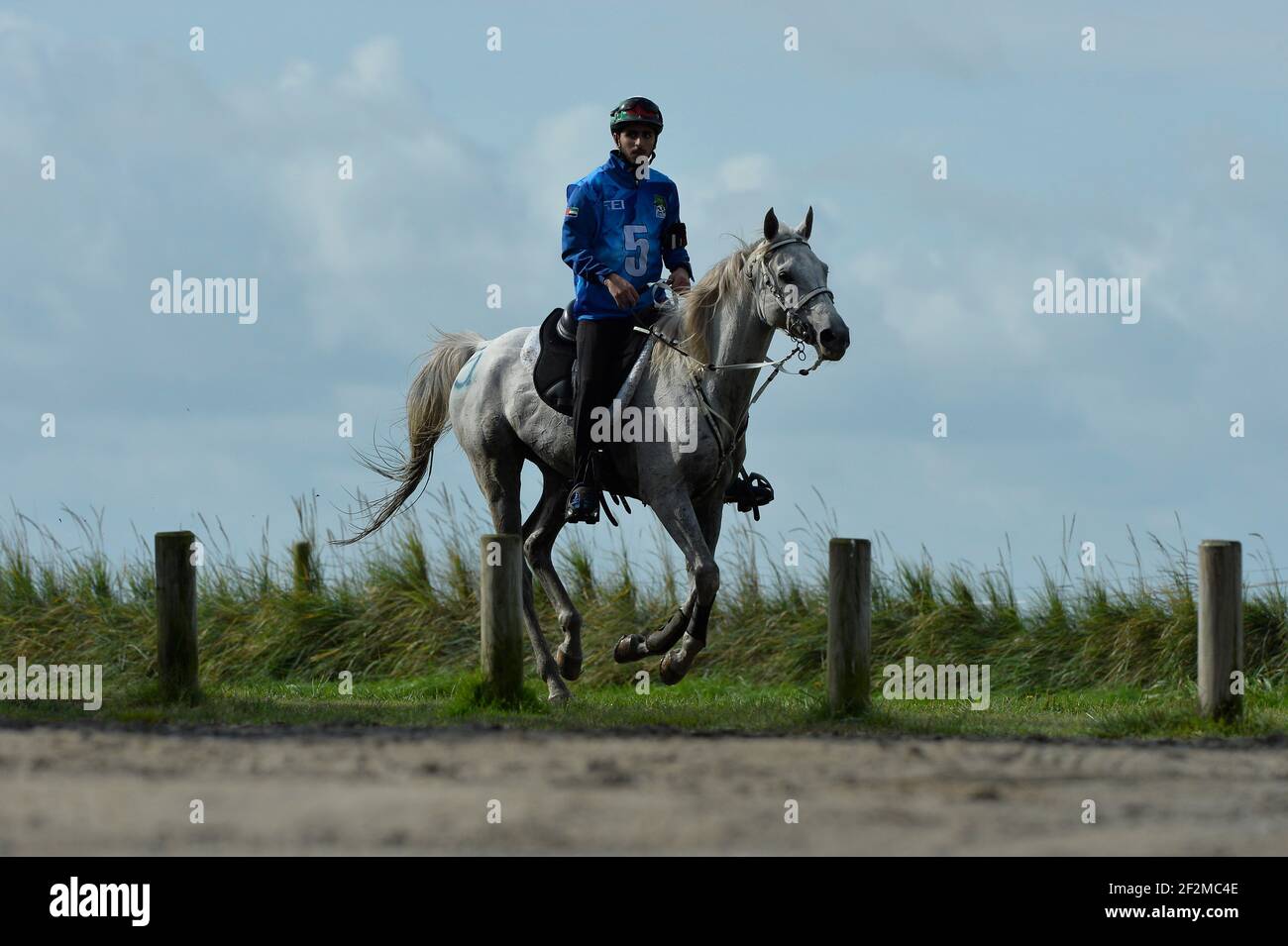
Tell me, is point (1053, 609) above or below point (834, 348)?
below

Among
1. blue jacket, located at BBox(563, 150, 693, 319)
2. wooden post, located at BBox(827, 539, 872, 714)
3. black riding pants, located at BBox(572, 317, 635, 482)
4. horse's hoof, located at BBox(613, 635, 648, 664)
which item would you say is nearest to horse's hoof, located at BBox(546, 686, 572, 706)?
horse's hoof, located at BBox(613, 635, 648, 664)

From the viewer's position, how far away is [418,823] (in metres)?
6.09

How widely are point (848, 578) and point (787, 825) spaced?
12.8ft

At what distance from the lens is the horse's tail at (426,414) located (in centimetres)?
1340

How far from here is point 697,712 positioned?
10.7m

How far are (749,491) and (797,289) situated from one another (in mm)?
1625

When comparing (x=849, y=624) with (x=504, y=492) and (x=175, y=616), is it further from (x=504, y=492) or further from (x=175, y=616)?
(x=175, y=616)

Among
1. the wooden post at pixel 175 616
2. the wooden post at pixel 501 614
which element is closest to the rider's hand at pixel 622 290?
the wooden post at pixel 501 614

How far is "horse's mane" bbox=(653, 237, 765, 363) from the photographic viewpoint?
10516 mm

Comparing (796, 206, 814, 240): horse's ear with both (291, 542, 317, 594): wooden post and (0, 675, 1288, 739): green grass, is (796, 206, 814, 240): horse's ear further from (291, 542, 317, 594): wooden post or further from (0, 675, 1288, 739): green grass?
(291, 542, 317, 594): wooden post

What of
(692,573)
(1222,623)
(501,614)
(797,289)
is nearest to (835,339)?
(797,289)
